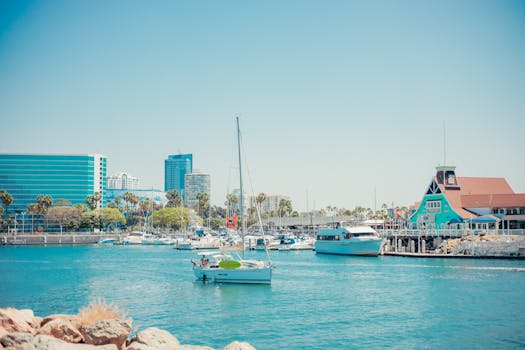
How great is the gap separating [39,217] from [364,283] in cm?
17145

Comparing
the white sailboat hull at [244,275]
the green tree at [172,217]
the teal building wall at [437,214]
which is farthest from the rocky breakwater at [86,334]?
the green tree at [172,217]

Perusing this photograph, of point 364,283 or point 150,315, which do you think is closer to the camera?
point 150,315

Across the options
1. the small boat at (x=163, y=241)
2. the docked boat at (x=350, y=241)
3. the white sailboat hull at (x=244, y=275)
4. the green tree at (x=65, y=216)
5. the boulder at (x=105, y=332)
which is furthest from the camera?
the green tree at (x=65, y=216)

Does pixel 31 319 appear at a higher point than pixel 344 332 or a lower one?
higher

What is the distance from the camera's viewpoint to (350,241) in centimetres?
8938

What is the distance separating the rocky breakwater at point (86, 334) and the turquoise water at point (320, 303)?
10.4 metres

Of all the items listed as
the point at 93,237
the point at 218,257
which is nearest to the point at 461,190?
the point at 218,257

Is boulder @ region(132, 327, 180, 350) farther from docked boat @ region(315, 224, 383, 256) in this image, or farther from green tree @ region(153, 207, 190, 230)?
green tree @ region(153, 207, 190, 230)

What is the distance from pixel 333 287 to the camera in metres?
50.4

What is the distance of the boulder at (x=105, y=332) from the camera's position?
1659 centimetres

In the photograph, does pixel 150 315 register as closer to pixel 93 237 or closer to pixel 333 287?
pixel 333 287

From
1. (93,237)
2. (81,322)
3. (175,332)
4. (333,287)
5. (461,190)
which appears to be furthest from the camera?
(93,237)

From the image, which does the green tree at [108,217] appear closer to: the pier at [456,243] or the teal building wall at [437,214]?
the pier at [456,243]

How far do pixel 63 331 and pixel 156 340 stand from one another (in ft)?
9.62
